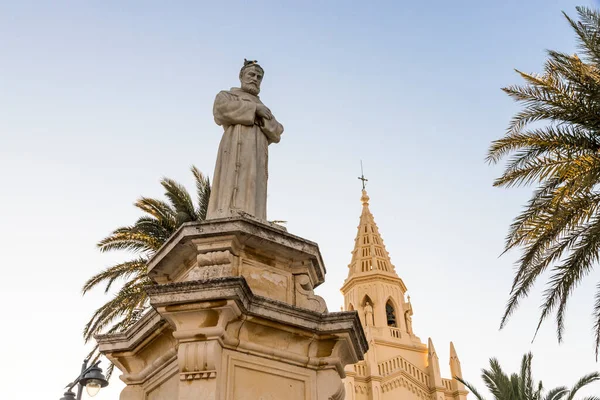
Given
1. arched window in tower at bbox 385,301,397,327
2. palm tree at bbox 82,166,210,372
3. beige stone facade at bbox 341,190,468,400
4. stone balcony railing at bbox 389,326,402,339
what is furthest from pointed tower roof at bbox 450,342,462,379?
palm tree at bbox 82,166,210,372

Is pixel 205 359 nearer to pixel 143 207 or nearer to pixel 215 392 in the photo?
pixel 215 392

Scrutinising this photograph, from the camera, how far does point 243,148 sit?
6.41 m

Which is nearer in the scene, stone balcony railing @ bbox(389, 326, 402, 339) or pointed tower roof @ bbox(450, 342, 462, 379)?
pointed tower roof @ bbox(450, 342, 462, 379)

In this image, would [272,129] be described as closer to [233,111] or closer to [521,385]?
[233,111]

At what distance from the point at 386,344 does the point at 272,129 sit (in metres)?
41.4

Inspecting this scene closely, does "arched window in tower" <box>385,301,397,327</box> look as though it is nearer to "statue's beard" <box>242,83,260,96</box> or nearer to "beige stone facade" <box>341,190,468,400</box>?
"beige stone facade" <box>341,190,468,400</box>

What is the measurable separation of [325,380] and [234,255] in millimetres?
1250

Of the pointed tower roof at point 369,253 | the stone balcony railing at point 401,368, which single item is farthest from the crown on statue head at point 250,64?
the pointed tower roof at point 369,253

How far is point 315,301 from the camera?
18.7ft

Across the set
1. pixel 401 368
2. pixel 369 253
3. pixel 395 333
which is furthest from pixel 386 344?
pixel 369 253

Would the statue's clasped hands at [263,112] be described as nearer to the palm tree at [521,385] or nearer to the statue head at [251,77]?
the statue head at [251,77]

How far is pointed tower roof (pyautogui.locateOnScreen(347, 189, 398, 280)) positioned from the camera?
50.1 metres

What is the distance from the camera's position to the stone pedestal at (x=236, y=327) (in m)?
4.95

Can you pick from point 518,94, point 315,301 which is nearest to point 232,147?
point 315,301
